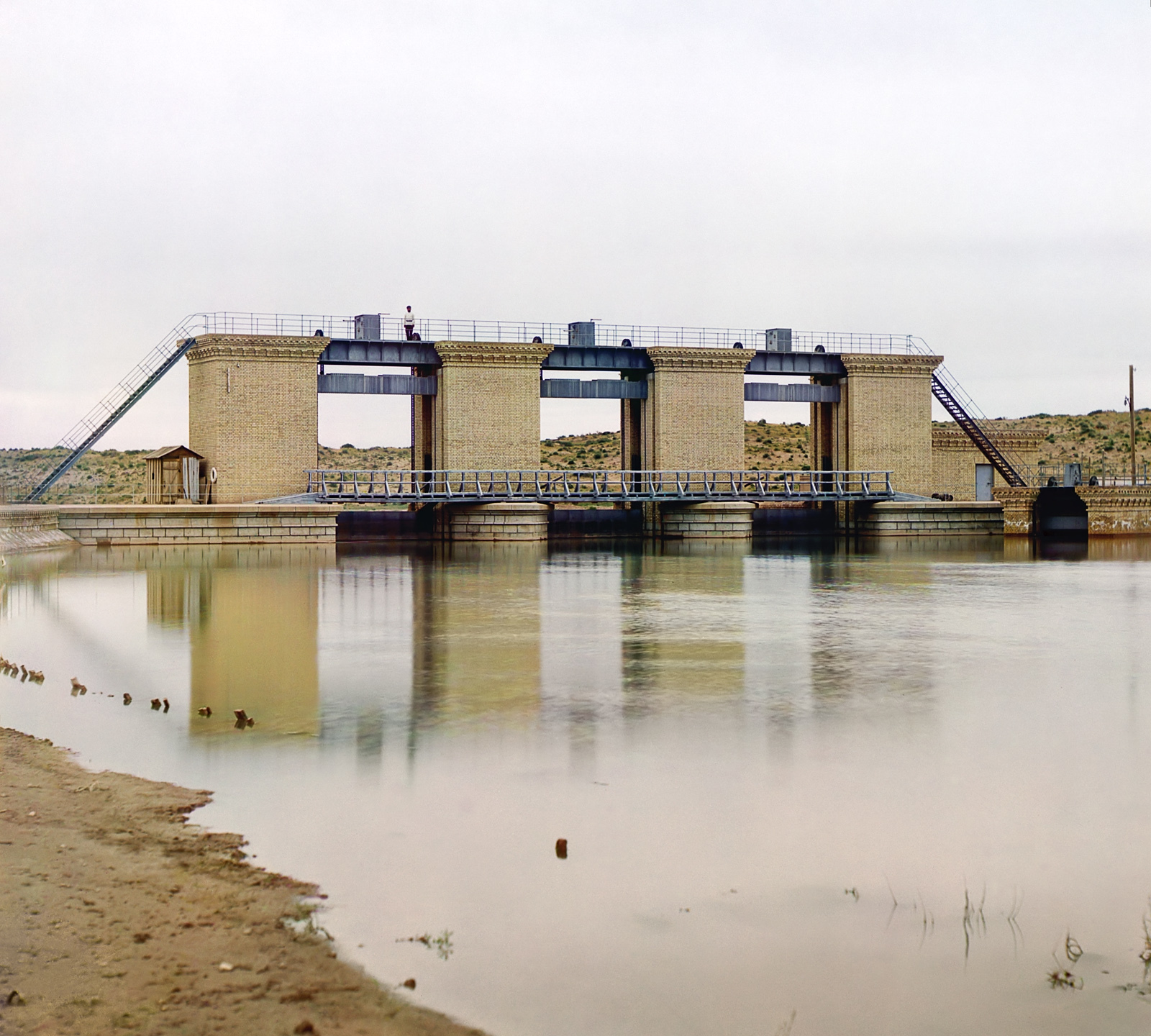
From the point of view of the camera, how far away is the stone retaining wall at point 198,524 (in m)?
34.9

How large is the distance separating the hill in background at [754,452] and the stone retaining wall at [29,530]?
57208mm

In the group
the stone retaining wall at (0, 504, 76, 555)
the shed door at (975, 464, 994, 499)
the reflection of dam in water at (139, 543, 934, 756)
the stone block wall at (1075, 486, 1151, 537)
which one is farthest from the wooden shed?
the stone block wall at (1075, 486, 1151, 537)

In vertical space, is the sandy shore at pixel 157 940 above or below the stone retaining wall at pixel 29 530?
below

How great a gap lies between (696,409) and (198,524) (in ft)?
57.8

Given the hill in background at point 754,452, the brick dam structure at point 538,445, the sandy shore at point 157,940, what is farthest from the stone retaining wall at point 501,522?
the hill in background at point 754,452

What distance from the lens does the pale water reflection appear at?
5.02 meters

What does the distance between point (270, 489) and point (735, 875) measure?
3579cm

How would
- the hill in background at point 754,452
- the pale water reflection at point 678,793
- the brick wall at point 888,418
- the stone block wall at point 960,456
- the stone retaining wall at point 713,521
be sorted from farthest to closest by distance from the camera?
the hill in background at point 754,452, the stone block wall at point 960,456, the brick wall at point 888,418, the stone retaining wall at point 713,521, the pale water reflection at point 678,793

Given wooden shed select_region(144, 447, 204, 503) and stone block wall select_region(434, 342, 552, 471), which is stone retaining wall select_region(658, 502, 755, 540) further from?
wooden shed select_region(144, 447, 204, 503)

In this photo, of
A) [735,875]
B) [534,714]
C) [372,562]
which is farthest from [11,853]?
[372,562]

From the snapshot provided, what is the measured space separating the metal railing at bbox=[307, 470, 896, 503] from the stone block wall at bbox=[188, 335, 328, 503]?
1.22 meters

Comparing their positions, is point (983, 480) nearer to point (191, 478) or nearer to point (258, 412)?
point (258, 412)

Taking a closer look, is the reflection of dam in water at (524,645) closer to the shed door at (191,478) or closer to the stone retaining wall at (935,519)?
the shed door at (191,478)

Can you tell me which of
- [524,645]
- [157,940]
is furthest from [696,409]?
[157,940]
